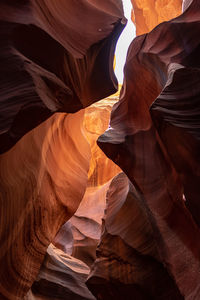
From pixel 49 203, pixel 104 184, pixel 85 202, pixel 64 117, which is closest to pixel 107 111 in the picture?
pixel 104 184

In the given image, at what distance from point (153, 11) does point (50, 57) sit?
8.65m

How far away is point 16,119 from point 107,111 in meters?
10.4

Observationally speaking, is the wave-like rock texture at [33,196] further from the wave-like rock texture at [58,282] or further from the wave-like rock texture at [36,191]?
the wave-like rock texture at [58,282]

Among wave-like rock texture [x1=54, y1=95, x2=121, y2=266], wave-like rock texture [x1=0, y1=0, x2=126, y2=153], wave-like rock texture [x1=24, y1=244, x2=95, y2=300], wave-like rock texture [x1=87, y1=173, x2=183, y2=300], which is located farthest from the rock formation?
wave-like rock texture [x1=54, y1=95, x2=121, y2=266]

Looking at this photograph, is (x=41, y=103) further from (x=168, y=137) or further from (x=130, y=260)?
(x=130, y=260)

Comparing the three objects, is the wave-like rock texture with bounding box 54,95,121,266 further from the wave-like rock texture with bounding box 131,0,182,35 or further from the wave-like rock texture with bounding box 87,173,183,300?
the wave-like rock texture with bounding box 131,0,182,35

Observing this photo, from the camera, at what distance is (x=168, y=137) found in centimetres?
326

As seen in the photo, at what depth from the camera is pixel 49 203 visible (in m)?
4.50

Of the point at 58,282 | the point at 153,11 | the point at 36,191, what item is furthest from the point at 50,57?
the point at 153,11

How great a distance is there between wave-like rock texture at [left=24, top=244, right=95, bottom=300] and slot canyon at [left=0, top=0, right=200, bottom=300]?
0.02m

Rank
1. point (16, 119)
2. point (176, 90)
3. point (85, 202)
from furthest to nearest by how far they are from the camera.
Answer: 1. point (85, 202)
2. point (176, 90)
3. point (16, 119)

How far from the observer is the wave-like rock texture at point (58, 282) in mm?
5340

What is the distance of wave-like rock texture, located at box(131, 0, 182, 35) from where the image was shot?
9879 mm

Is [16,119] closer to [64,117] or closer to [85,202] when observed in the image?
[64,117]
